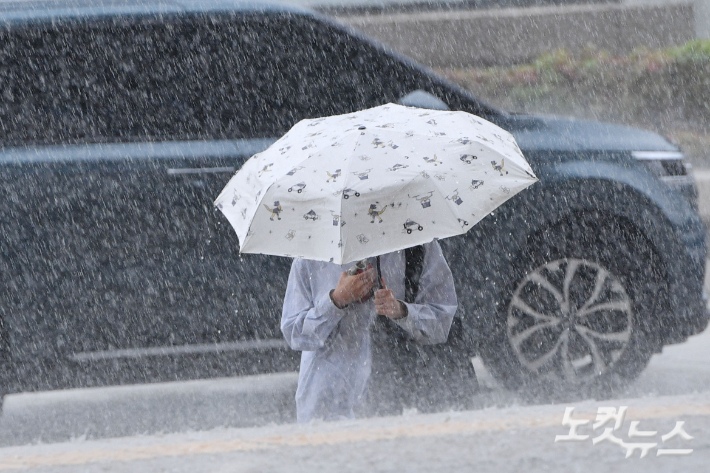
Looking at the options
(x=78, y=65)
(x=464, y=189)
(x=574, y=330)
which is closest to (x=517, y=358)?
(x=574, y=330)

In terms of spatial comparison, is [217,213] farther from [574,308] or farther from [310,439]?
[310,439]

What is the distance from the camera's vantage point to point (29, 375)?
479cm

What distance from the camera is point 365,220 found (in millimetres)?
3104

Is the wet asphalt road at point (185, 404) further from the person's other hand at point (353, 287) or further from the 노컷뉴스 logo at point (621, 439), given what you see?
the 노컷뉴스 logo at point (621, 439)

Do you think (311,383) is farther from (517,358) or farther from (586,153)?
(586,153)

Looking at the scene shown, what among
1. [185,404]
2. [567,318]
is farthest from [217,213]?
[567,318]

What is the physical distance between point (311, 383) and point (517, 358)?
185 cm

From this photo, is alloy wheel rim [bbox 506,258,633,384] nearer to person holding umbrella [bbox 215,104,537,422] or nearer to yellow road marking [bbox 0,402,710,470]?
person holding umbrella [bbox 215,104,537,422]

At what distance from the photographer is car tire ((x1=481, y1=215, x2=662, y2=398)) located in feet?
16.5

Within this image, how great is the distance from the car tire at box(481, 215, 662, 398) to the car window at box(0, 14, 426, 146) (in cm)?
102

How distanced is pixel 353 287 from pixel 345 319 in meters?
0.22

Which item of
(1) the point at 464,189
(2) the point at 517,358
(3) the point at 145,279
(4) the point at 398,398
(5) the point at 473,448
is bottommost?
(2) the point at 517,358

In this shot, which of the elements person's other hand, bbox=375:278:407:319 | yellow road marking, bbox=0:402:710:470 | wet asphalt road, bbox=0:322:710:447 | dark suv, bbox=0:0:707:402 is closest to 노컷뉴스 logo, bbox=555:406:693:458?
yellow road marking, bbox=0:402:710:470

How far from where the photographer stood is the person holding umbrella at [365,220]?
10.2 ft
